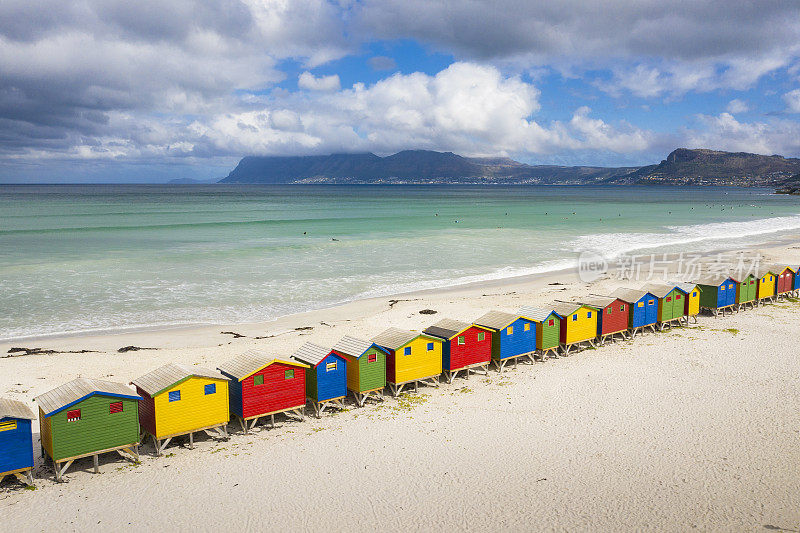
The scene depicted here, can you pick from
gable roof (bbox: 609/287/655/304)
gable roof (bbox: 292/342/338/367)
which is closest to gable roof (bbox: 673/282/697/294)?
gable roof (bbox: 609/287/655/304)

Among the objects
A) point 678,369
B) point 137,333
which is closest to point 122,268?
point 137,333

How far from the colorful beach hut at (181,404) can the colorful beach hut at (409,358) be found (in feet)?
17.6

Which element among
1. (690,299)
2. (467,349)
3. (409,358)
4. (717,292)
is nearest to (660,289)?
(690,299)

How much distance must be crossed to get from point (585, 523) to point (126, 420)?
10872 millimetres

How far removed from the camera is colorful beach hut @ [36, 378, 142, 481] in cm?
1269

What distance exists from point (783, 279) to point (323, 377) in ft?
95.7

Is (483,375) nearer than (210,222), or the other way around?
(483,375)

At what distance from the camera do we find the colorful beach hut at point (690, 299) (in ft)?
86.3

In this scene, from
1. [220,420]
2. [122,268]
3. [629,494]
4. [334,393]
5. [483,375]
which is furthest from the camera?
[122,268]

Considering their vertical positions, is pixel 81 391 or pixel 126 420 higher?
pixel 81 391

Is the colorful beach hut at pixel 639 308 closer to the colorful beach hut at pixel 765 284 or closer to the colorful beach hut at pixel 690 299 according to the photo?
the colorful beach hut at pixel 690 299

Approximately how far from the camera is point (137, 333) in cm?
2558

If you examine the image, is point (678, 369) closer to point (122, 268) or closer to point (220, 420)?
point (220, 420)

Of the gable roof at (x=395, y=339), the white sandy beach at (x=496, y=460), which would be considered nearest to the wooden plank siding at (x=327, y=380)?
the white sandy beach at (x=496, y=460)
